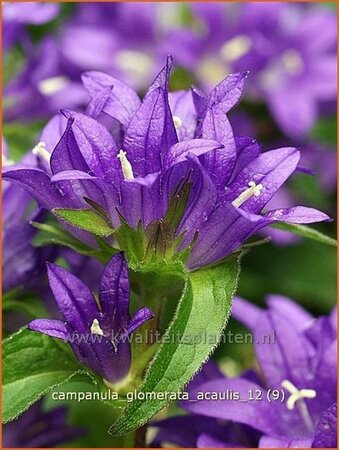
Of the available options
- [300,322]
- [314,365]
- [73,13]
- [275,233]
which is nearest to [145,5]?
[73,13]

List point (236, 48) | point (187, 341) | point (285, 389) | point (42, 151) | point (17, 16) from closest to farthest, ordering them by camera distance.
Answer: point (187, 341)
point (42, 151)
point (285, 389)
point (17, 16)
point (236, 48)

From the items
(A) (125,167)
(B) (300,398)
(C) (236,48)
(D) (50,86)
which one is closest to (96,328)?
(A) (125,167)

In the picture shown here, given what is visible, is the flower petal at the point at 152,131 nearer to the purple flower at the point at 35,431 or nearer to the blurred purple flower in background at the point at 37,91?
the purple flower at the point at 35,431

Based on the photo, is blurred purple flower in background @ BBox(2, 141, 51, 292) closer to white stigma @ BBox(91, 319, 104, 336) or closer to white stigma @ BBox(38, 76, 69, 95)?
white stigma @ BBox(91, 319, 104, 336)

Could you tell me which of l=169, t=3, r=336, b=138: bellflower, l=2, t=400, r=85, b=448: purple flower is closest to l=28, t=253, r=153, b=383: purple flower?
l=2, t=400, r=85, b=448: purple flower

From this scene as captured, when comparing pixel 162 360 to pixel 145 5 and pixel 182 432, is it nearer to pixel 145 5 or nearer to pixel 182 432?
pixel 182 432

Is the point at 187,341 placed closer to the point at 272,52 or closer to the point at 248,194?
the point at 248,194

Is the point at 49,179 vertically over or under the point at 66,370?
over
